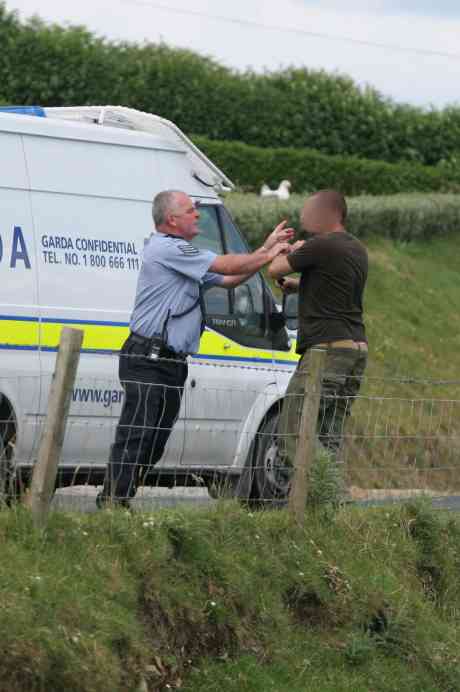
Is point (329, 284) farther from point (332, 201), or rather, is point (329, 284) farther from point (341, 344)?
point (332, 201)

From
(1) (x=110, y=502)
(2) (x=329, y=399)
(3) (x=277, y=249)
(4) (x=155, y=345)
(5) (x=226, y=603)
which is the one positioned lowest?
(5) (x=226, y=603)

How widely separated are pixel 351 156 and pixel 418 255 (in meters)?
5.70

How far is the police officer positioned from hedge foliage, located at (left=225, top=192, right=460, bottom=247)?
34.7 ft

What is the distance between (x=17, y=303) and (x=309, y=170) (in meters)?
19.0

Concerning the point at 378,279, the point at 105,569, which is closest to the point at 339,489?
the point at 105,569

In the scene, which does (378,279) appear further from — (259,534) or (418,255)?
(259,534)

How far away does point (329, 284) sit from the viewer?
837cm

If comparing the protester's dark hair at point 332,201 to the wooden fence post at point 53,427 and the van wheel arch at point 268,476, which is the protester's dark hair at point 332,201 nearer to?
the van wheel arch at point 268,476

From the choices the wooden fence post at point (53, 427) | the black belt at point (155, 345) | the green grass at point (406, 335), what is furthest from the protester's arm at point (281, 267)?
the wooden fence post at point (53, 427)

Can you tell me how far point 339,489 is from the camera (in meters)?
7.85

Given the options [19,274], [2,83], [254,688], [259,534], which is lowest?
[254,688]

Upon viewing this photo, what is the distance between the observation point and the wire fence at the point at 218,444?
767cm

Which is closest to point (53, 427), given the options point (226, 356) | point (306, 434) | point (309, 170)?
point (306, 434)

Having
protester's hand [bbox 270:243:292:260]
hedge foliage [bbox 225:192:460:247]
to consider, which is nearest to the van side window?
protester's hand [bbox 270:243:292:260]
